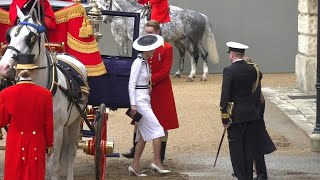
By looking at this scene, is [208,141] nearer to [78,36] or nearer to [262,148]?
[262,148]

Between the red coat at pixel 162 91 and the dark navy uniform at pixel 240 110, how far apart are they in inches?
54.4

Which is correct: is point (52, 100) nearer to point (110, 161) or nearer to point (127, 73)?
point (127, 73)

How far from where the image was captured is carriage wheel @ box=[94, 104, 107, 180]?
378 inches

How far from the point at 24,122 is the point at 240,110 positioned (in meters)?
2.73

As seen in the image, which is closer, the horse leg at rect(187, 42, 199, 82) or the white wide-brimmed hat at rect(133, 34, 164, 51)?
the white wide-brimmed hat at rect(133, 34, 164, 51)

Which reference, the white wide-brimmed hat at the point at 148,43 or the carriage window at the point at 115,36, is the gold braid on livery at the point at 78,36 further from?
A: the carriage window at the point at 115,36

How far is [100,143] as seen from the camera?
9727 mm

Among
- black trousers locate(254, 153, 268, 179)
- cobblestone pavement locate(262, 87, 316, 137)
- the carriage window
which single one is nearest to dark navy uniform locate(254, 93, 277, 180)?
black trousers locate(254, 153, 268, 179)

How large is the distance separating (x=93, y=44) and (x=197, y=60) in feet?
40.2

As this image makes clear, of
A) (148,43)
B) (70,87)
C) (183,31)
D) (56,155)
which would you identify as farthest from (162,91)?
(183,31)

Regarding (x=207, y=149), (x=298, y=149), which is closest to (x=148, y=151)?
(x=207, y=149)

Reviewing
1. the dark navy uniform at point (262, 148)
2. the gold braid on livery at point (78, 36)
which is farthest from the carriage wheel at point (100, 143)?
the dark navy uniform at point (262, 148)

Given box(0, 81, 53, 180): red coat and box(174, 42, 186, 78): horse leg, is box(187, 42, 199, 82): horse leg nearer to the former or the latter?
box(174, 42, 186, 78): horse leg

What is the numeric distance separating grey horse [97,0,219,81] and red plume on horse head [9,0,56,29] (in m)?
11.3
